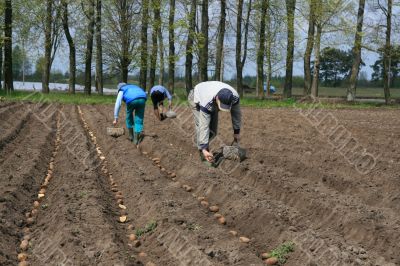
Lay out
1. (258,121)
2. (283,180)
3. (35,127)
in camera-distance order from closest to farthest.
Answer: (283,180)
(35,127)
(258,121)

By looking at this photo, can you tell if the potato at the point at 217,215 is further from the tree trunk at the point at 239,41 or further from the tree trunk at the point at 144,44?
the tree trunk at the point at 144,44

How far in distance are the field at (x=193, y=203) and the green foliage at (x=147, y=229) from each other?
15 millimetres

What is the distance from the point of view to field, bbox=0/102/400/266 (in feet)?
14.4

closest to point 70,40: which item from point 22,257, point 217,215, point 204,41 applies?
point 204,41

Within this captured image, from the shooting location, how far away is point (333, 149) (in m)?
10.0

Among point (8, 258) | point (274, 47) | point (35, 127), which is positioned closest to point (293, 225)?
point (8, 258)

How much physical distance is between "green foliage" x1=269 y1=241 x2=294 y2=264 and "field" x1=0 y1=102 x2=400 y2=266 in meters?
0.05

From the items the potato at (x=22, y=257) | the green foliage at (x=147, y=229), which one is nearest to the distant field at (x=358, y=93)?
the green foliage at (x=147, y=229)

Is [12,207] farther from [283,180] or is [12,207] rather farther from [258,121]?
[258,121]

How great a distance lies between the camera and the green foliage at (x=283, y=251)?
4.36 meters

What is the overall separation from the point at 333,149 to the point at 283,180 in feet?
11.6

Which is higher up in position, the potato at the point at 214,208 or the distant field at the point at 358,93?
the distant field at the point at 358,93

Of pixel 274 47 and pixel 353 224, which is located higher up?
pixel 274 47

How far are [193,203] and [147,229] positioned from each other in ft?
3.30
